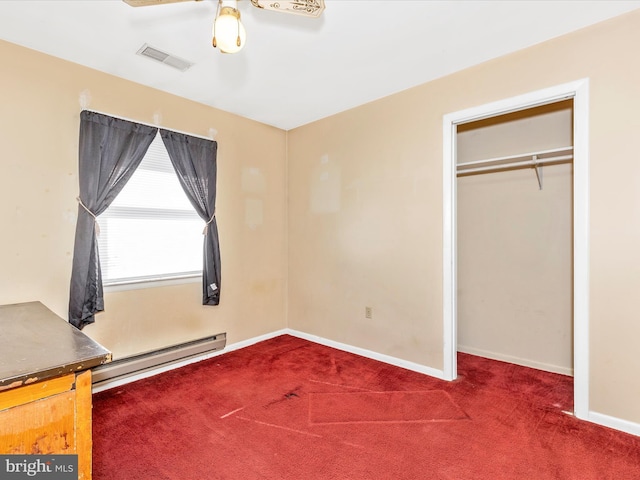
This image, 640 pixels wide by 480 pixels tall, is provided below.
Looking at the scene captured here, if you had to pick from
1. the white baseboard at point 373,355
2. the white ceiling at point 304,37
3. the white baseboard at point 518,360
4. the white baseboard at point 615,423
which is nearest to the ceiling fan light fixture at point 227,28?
the white ceiling at point 304,37

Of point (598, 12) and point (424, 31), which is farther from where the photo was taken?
point (424, 31)

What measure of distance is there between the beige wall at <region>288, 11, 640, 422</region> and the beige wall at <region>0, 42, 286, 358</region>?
0.41m

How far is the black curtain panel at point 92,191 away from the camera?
103 inches

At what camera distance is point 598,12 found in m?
2.13

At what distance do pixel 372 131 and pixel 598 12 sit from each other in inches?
71.9

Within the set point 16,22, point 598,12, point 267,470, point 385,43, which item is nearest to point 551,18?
point 598,12

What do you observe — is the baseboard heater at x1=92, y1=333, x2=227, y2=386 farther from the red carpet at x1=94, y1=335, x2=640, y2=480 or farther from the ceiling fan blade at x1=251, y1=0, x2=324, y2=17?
the ceiling fan blade at x1=251, y1=0, x2=324, y2=17

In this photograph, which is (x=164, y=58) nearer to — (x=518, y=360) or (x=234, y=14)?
(x=234, y=14)

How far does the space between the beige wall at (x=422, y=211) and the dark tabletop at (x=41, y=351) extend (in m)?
2.56

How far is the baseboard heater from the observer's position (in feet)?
9.05

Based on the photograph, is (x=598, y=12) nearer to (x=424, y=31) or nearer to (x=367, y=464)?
(x=424, y=31)

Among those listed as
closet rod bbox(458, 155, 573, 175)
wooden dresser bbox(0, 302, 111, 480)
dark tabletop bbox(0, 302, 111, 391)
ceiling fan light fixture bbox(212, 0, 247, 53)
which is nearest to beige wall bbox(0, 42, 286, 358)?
dark tabletop bbox(0, 302, 111, 391)

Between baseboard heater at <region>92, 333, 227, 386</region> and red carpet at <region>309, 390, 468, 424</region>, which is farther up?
baseboard heater at <region>92, 333, 227, 386</region>

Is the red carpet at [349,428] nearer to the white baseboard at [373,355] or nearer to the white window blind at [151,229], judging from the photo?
the white baseboard at [373,355]
